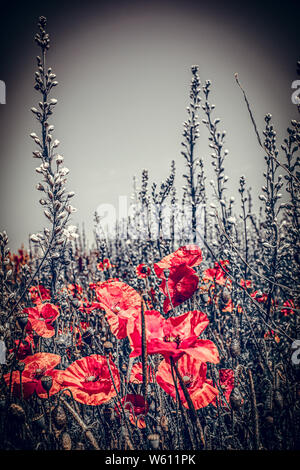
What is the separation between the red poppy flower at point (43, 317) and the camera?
1.30 meters

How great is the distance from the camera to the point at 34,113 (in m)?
1.37

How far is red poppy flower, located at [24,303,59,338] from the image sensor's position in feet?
4.25

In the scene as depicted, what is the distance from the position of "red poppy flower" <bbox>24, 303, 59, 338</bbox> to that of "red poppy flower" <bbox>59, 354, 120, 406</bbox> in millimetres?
371

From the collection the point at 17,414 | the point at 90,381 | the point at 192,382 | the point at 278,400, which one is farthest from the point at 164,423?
the point at 17,414

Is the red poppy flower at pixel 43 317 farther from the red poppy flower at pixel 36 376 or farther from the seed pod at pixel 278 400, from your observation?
the seed pod at pixel 278 400

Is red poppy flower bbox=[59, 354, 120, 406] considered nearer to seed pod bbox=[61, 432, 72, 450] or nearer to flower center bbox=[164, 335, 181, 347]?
seed pod bbox=[61, 432, 72, 450]

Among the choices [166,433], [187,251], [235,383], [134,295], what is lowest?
[166,433]

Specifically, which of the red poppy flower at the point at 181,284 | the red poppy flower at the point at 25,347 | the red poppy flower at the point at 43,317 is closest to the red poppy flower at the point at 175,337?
the red poppy flower at the point at 181,284

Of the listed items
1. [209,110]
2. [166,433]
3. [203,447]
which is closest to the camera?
[203,447]

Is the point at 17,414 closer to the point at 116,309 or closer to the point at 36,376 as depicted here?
the point at 36,376

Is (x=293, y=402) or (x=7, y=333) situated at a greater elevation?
(x=7, y=333)
